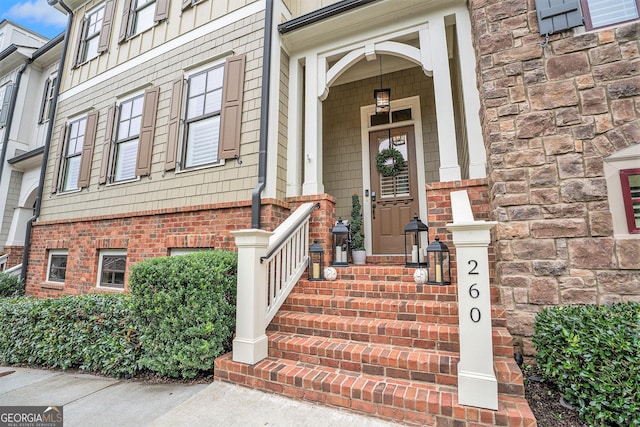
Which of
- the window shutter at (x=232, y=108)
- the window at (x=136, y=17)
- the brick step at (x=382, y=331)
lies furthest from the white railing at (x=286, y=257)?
the window at (x=136, y=17)

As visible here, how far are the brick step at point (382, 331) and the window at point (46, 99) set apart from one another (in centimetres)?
956

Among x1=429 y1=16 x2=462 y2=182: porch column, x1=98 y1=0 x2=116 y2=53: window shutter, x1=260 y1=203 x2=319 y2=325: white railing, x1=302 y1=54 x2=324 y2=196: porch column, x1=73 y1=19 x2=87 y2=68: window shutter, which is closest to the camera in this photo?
x1=260 y1=203 x2=319 y2=325: white railing

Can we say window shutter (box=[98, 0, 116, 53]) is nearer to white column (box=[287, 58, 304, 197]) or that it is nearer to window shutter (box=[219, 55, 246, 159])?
window shutter (box=[219, 55, 246, 159])

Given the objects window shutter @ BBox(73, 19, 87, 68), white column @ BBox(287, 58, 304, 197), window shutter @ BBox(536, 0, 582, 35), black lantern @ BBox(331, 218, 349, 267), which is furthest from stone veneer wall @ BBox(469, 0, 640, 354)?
window shutter @ BBox(73, 19, 87, 68)

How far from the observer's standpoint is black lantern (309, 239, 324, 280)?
11.2 feet

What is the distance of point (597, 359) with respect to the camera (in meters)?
1.81

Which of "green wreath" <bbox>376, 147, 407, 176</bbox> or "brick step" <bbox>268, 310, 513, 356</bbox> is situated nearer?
"brick step" <bbox>268, 310, 513, 356</bbox>

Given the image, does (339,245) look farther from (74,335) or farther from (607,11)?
(607,11)

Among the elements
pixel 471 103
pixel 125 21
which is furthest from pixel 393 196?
pixel 125 21

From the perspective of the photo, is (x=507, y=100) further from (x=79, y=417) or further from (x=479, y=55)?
(x=79, y=417)

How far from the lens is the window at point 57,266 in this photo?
5.71m

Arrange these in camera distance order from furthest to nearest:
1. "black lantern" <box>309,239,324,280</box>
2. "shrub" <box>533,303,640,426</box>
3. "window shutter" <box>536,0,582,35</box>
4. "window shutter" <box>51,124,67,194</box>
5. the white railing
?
"window shutter" <box>51,124,67,194</box>, "black lantern" <box>309,239,324,280</box>, the white railing, "window shutter" <box>536,0,582,35</box>, "shrub" <box>533,303,640,426</box>

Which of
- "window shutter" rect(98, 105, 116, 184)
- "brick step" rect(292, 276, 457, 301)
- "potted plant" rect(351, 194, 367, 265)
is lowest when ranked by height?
"brick step" rect(292, 276, 457, 301)

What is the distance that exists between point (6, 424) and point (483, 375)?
3.34 m
